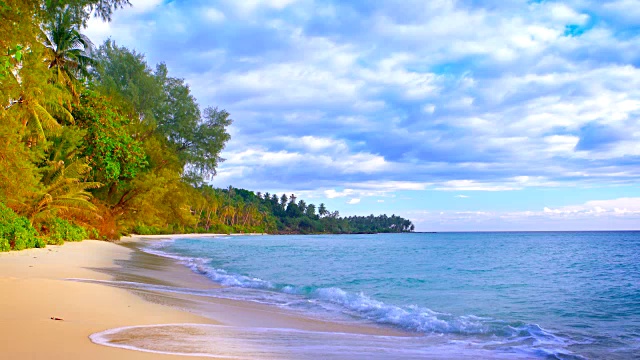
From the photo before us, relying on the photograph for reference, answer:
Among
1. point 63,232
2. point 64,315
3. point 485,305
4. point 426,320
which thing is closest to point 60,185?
point 63,232

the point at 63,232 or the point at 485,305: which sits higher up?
the point at 63,232

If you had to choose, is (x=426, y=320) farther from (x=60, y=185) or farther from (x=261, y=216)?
(x=261, y=216)

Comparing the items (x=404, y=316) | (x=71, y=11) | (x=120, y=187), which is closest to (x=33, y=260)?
(x=71, y=11)

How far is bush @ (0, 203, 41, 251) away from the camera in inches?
639

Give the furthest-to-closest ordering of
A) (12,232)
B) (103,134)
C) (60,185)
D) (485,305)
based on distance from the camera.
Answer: (103,134)
(60,185)
(12,232)
(485,305)

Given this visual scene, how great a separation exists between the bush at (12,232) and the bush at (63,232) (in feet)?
12.0

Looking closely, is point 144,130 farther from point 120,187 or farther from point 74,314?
point 74,314

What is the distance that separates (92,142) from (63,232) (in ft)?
16.2

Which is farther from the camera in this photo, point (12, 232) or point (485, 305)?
point (12, 232)

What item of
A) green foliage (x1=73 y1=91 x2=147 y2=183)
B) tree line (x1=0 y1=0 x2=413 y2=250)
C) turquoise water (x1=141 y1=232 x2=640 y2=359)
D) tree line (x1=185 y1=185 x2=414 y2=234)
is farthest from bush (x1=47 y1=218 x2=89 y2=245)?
tree line (x1=185 y1=185 x2=414 y2=234)

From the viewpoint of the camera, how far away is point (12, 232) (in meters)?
16.9

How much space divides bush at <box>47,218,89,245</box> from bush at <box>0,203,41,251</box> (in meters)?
3.67

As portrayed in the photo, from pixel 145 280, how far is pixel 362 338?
8065mm

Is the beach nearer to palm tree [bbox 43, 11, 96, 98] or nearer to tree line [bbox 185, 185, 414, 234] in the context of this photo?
palm tree [bbox 43, 11, 96, 98]
